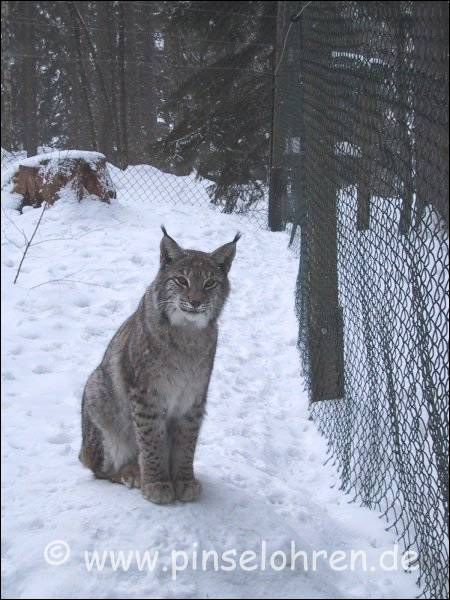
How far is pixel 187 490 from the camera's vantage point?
2.90 meters

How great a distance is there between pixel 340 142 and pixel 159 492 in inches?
85.4

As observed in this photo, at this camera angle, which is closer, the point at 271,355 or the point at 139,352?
the point at 139,352

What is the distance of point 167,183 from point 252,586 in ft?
19.6

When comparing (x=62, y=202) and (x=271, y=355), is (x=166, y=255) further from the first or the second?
(x=62, y=202)

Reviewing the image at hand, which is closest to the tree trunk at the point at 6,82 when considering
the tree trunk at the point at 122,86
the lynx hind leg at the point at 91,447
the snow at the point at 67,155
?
the tree trunk at the point at 122,86

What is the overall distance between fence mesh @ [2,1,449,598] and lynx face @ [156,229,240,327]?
2.42ft

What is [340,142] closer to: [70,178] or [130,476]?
[130,476]

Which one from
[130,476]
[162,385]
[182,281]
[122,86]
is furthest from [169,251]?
[130,476]

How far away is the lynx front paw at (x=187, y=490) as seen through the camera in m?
2.88

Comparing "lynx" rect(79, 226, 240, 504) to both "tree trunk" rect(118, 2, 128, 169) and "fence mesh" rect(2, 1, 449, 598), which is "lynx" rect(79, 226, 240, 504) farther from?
"fence mesh" rect(2, 1, 449, 598)

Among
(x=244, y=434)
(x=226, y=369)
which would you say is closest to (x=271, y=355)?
(x=226, y=369)

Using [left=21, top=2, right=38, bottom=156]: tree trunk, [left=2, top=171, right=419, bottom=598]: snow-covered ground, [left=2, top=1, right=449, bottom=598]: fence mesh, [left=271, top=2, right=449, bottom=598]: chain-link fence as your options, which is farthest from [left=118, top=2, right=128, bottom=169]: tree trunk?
[left=271, top=2, right=449, bottom=598]: chain-link fence

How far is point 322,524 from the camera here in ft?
9.73

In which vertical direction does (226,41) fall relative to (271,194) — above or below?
above
